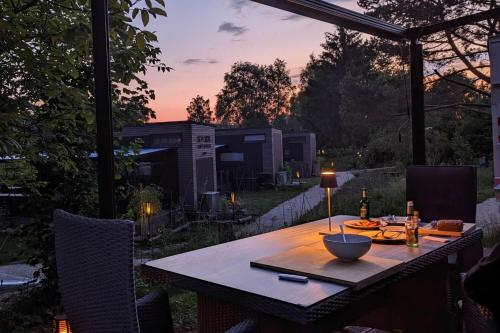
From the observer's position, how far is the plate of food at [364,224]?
8.46ft

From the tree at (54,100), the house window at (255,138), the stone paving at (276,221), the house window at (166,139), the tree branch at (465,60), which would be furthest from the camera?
the house window at (255,138)

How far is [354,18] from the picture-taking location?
122 inches

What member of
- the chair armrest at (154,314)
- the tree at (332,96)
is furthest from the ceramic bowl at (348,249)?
the tree at (332,96)

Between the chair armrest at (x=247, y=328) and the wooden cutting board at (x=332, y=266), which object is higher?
the wooden cutting board at (x=332, y=266)

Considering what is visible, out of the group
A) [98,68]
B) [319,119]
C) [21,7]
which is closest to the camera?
[98,68]

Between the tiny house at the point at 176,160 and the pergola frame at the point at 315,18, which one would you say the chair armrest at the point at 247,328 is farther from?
the tiny house at the point at 176,160

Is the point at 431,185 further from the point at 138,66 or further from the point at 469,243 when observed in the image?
the point at 138,66

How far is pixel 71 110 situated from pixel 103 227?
1.47 metres

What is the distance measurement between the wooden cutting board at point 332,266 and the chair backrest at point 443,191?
61.8 inches

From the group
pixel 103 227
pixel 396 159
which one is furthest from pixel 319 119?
pixel 103 227

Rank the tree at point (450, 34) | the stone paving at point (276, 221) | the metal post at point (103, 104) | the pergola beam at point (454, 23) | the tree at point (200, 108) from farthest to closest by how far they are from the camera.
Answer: the tree at point (200, 108)
the tree at point (450, 34)
the stone paving at point (276, 221)
the pergola beam at point (454, 23)
the metal post at point (103, 104)

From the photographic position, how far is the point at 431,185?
3264 millimetres

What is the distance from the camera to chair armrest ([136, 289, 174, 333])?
1.72 m

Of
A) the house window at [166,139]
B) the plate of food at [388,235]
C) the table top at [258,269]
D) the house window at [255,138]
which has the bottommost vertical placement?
the table top at [258,269]
